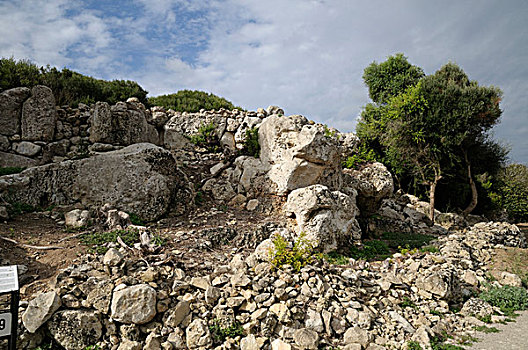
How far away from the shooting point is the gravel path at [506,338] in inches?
201

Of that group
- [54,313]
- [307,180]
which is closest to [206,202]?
[307,180]

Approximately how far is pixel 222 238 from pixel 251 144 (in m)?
4.48

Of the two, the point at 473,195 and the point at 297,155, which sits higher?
the point at 297,155

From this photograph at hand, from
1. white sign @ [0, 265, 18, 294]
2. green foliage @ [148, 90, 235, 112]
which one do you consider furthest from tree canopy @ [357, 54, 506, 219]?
white sign @ [0, 265, 18, 294]

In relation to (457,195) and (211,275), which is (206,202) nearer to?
(211,275)

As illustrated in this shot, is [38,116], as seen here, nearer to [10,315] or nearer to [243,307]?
[10,315]

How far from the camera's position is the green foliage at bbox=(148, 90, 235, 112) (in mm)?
14586

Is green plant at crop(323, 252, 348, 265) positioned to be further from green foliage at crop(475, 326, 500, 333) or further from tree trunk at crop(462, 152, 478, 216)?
tree trunk at crop(462, 152, 478, 216)

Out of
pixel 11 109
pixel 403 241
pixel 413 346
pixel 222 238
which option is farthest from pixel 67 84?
pixel 413 346

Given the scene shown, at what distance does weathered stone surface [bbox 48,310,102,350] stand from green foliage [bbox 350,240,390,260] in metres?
6.19

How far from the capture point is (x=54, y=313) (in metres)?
4.36

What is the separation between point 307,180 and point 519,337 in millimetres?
5729

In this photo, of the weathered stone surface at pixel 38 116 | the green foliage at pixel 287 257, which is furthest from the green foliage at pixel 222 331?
the weathered stone surface at pixel 38 116

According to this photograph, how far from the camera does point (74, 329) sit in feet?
14.2
